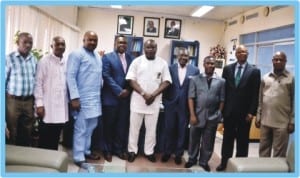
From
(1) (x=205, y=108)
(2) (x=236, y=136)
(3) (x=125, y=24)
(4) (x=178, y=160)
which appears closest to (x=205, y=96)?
(1) (x=205, y=108)

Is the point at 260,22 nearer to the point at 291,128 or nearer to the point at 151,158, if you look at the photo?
the point at 291,128

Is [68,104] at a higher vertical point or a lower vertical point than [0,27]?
lower

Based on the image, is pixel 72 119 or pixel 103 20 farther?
pixel 72 119

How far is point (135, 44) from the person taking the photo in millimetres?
1879

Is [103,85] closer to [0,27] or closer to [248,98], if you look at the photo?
[0,27]

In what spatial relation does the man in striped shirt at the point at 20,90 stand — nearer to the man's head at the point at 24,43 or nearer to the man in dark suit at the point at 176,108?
the man's head at the point at 24,43

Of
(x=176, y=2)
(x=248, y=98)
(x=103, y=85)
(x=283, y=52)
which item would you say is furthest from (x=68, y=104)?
(x=283, y=52)

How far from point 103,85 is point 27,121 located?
21.7 inches

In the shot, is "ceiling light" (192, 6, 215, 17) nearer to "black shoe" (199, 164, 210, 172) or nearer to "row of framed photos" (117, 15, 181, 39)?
"row of framed photos" (117, 15, 181, 39)

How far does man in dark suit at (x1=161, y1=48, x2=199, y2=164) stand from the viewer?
209 centimetres

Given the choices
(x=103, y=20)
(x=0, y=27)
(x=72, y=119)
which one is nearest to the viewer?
(x=0, y=27)

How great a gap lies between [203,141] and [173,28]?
29.3 inches

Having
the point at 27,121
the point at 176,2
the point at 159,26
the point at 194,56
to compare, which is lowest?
the point at 27,121

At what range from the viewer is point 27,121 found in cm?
174
